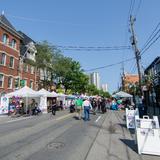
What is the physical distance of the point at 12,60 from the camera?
123 ft

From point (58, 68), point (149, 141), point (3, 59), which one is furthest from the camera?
point (58, 68)

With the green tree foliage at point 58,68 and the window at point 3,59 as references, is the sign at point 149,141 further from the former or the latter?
the green tree foliage at point 58,68

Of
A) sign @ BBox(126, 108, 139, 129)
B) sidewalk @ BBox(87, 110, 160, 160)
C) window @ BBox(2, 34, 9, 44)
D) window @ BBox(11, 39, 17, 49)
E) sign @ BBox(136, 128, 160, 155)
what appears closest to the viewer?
sidewalk @ BBox(87, 110, 160, 160)

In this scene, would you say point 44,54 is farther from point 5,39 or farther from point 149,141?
point 149,141

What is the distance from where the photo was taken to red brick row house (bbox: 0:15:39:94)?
112 ft

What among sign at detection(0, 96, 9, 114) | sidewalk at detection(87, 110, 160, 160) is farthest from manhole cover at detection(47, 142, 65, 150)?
sign at detection(0, 96, 9, 114)

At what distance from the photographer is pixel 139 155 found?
7.16 metres

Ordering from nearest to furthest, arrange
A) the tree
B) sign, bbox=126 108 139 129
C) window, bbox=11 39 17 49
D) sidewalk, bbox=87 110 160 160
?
sidewalk, bbox=87 110 160 160
sign, bbox=126 108 139 129
window, bbox=11 39 17 49
the tree

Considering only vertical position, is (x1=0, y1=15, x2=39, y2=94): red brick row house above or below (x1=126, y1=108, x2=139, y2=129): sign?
above

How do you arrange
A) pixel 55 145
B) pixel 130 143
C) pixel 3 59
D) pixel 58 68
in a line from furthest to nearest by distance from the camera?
pixel 58 68
pixel 3 59
pixel 130 143
pixel 55 145

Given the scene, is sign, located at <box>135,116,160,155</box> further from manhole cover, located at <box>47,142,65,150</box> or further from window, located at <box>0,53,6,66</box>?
window, located at <box>0,53,6,66</box>

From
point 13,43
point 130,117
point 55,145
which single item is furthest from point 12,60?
point 55,145

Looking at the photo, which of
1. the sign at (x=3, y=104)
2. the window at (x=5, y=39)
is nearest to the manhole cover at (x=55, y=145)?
the sign at (x=3, y=104)

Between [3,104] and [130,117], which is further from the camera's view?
[3,104]
